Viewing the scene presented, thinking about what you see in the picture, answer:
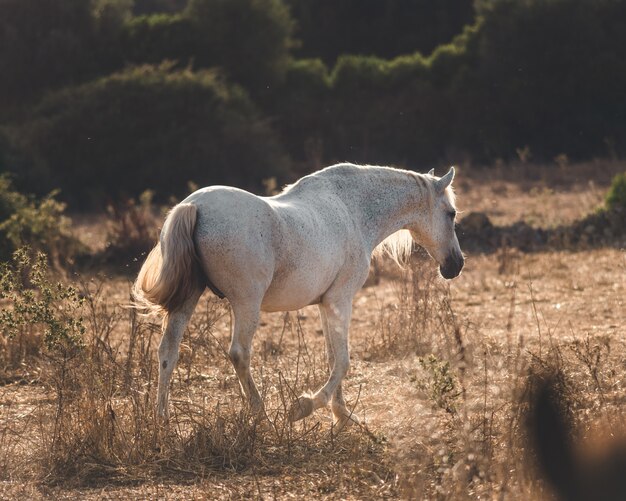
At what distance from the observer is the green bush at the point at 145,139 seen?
2014 centimetres

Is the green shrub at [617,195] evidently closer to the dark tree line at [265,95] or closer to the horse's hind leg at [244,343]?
the dark tree line at [265,95]

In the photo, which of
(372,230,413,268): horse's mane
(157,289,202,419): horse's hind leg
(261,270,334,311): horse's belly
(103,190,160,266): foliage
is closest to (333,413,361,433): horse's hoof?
(261,270,334,311): horse's belly

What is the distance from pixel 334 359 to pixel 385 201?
1.09m

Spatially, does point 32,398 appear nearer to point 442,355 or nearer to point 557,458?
point 442,355

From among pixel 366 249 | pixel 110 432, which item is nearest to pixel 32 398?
pixel 110 432

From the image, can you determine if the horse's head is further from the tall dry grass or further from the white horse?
the tall dry grass

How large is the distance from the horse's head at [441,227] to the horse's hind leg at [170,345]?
199 cm

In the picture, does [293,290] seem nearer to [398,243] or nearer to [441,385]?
[441,385]

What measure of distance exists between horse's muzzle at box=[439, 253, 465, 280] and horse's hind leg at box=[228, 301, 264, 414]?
196 centimetres

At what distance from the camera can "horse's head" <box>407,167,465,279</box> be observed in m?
7.10

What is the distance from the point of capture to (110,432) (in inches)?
205

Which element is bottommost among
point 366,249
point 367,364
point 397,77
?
point 367,364

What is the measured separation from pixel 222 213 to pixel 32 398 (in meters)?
2.11

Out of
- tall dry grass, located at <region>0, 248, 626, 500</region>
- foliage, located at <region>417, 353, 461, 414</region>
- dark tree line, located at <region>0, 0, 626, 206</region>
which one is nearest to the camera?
tall dry grass, located at <region>0, 248, 626, 500</region>
